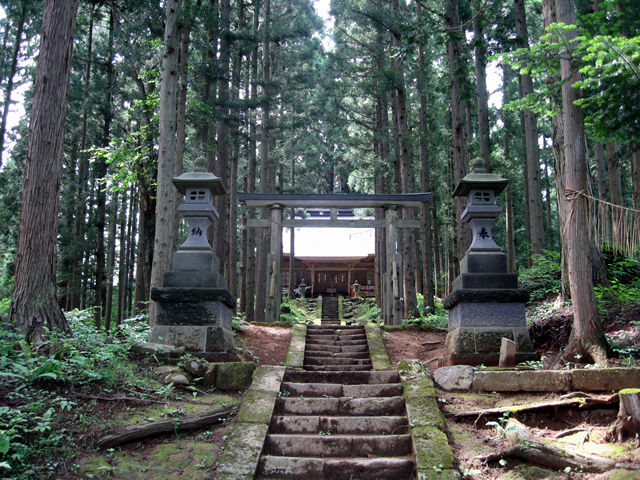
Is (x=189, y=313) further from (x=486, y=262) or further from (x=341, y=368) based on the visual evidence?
(x=486, y=262)

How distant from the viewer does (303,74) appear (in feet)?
65.1

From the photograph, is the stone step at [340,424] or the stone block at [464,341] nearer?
the stone step at [340,424]

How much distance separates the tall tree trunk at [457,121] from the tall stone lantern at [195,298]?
5945mm

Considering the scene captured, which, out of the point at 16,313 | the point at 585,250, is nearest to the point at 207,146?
the point at 16,313

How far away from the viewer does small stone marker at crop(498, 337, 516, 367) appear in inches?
260

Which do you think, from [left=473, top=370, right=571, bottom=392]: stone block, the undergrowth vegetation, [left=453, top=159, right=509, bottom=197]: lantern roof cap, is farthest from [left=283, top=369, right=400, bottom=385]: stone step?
[left=453, top=159, right=509, bottom=197]: lantern roof cap

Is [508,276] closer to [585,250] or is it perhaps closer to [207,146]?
[585,250]

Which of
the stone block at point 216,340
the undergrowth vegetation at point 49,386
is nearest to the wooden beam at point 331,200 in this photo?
the stone block at point 216,340

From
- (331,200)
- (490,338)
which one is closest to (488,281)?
(490,338)

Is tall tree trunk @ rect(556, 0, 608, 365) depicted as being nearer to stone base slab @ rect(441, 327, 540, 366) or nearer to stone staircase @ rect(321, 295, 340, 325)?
stone base slab @ rect(441, 327, 540, 366)

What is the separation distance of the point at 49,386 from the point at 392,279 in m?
8.50

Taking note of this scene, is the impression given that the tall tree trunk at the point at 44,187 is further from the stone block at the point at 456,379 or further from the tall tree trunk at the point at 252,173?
the tall tree trunk at the point at 252,173

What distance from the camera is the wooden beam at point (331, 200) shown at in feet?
40.3

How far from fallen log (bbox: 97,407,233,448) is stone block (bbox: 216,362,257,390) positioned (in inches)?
31.1
